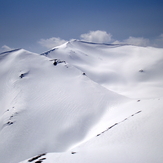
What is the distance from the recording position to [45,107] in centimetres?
2733

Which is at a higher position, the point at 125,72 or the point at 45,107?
the point at 125,72

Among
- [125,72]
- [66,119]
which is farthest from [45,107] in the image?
[125,72]

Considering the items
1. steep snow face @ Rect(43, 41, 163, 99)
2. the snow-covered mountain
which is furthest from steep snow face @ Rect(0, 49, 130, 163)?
steep snow face @ Rect(43, 41, 163, 99)

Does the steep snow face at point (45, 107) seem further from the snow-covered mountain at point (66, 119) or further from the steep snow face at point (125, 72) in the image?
the steep snow face at point (125, 72)

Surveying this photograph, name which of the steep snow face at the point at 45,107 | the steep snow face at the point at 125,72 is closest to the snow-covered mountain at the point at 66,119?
the steep snow face at the point at 45,107

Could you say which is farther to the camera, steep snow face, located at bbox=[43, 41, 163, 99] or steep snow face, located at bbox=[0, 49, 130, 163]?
steep snow face, located at bbox=[43, 41, 163, 99]

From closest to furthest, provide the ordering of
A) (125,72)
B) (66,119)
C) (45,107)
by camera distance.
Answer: (66,119)
(45,107)
(125,72)

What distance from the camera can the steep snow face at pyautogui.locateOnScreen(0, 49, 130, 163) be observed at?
65.8 feet

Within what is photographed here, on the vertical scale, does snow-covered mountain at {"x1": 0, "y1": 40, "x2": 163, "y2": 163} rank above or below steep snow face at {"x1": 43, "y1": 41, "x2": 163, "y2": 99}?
below

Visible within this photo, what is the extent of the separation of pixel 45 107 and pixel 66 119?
6228 mm

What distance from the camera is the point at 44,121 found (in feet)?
79.3

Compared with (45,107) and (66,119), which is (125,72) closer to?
(66,119)

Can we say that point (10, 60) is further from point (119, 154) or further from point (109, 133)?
point (119, 154)

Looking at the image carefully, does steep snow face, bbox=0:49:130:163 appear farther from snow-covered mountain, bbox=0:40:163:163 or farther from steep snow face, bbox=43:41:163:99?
steep snow face, bbox=43:41:163:99
